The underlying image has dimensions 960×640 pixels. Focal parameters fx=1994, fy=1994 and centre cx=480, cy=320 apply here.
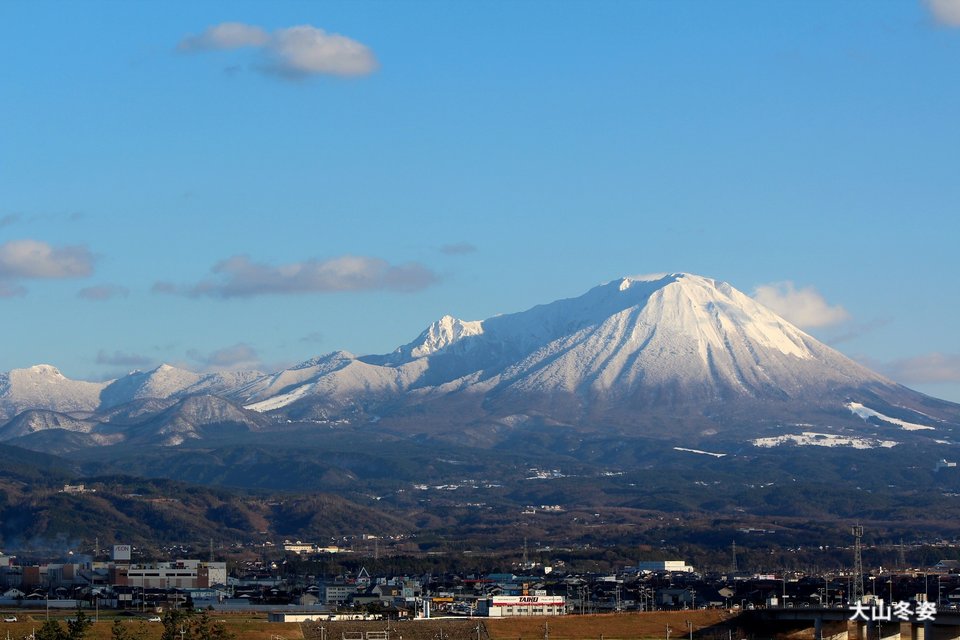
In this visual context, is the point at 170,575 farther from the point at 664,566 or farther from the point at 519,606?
the point at 664,566

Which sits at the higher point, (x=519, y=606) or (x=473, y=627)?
(x=519, y=606)

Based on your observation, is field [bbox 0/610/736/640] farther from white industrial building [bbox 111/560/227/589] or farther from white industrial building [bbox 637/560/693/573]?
white industrial building [bbox 637/560/693/573]

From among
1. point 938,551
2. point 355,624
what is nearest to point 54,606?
point 355,624

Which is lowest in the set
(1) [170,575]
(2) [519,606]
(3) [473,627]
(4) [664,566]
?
(3) [473,627]

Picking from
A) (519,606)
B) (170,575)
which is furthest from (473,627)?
(170,575)

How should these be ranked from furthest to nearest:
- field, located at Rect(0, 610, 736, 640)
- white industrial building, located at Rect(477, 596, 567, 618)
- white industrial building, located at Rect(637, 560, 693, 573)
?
white industrial building, located at Rect(637, 560, 693, 573) < white industrial building, located at Rect(477, 596, 567, 618) < field, located at Rect(0, 610, 736, 640)

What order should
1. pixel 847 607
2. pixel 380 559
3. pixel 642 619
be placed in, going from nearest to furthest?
1. pixel 847 607
2. pixel 642 619
3. pixel 380 559

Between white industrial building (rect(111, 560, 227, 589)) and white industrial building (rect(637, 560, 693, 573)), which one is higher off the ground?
white industrial building (rect(637, 560, 693, 573))

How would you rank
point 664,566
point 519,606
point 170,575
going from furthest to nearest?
point 664,566 < point 170,575 < point 519,606

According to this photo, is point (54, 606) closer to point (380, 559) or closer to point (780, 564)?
point (380, 559)

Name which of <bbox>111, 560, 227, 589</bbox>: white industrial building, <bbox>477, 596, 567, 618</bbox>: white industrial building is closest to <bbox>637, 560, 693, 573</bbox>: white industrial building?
<bbox>111, 560, 227, 589</bbox>: white industrial building

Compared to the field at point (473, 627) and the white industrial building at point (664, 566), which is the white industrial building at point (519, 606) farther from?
the white industrial building at point (664, 566)
